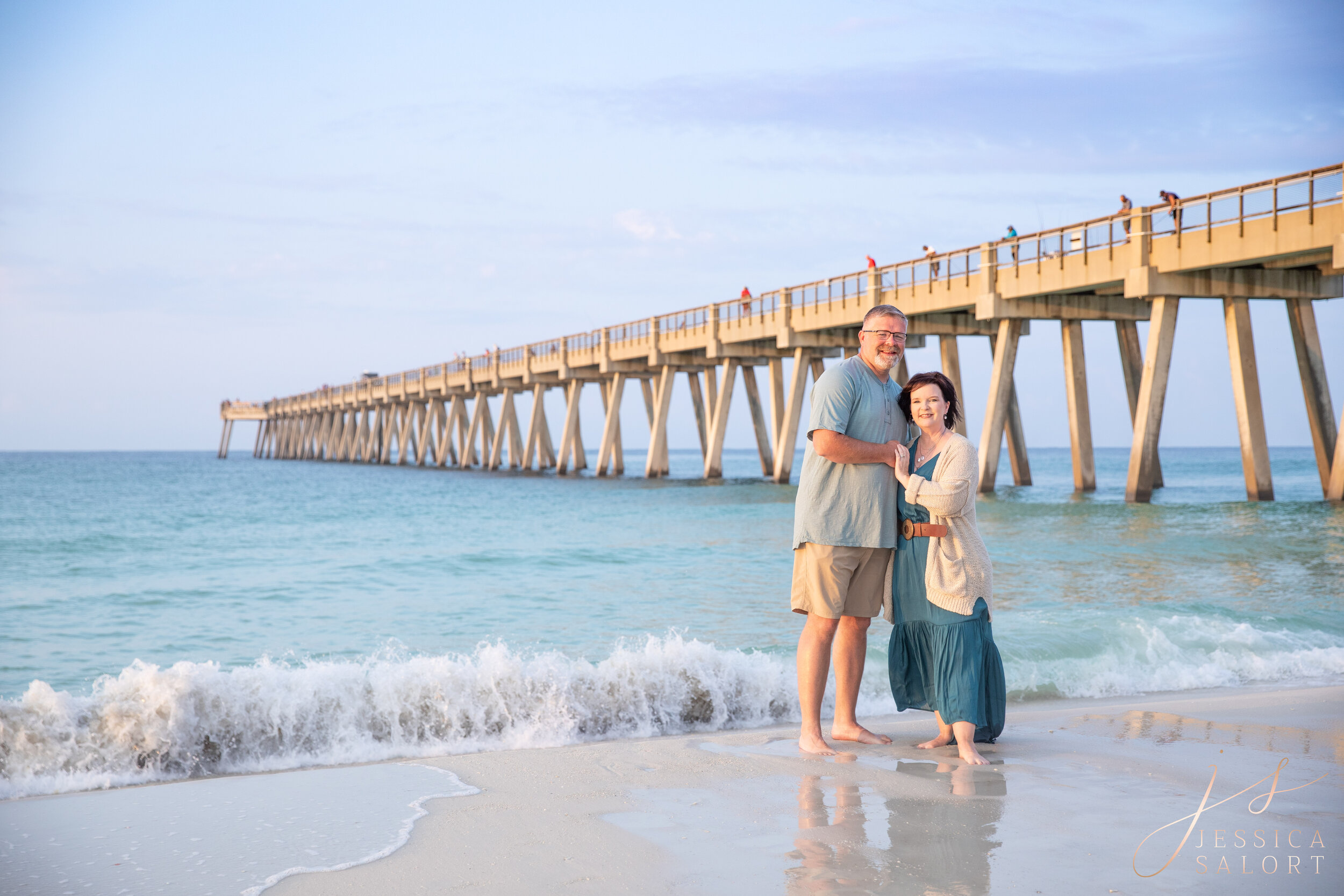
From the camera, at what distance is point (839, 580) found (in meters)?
4.21

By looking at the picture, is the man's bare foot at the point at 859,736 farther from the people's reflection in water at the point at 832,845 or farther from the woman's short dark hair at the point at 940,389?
the woman's short dark hair at the point at 940,389

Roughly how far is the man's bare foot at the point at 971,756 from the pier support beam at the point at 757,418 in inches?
1429

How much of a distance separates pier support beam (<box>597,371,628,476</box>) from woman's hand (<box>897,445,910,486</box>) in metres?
39.7

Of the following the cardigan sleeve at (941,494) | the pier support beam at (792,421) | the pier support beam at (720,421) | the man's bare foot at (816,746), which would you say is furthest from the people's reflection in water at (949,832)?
the pier support beam at (720,421)

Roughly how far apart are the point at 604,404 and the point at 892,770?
47.2 m

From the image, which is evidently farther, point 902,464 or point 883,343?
point 883,343

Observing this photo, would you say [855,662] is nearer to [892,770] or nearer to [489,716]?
[892,770]

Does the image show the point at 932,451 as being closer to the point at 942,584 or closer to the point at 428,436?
the point at 942,584

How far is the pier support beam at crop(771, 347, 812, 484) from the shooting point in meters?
32.0

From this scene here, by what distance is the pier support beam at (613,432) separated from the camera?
4503 centimetres

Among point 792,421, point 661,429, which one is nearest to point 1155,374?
point 792,421

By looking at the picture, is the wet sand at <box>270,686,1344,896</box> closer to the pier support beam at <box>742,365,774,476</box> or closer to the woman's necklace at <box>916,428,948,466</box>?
the woman's necklace at <box>916,428,948,466</box>

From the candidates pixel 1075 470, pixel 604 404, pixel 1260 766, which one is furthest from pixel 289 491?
pixel 1260 766

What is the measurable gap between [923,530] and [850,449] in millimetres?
462
